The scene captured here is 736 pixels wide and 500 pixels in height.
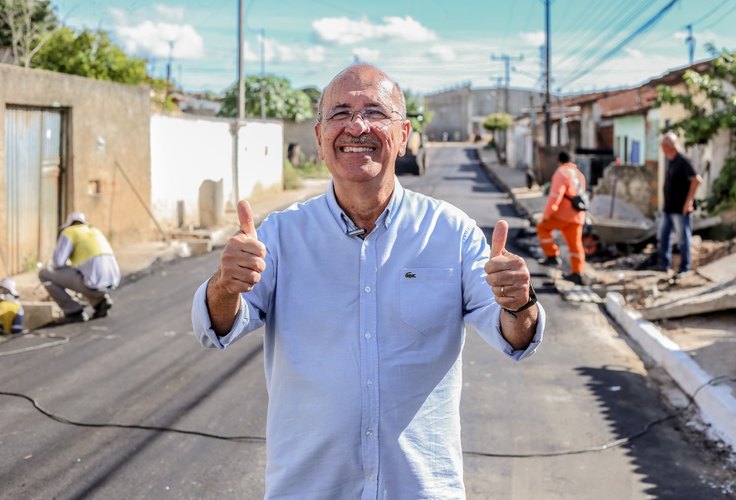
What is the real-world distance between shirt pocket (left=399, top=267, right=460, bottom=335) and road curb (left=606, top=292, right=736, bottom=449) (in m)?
4.05

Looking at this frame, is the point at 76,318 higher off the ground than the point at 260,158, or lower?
lower

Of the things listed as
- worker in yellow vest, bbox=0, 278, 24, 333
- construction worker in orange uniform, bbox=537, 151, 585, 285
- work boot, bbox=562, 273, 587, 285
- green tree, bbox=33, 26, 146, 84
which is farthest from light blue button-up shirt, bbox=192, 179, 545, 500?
green tree, bbox=33, 26, 146, 84

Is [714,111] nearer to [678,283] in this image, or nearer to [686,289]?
[678,283]

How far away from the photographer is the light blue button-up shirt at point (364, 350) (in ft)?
8.39

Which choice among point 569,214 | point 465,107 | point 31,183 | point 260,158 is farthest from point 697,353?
point 465,107

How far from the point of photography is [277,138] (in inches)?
1275

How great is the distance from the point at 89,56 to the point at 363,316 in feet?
74.4

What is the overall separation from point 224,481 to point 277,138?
1084 inches

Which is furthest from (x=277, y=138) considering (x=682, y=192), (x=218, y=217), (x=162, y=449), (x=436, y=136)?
(x=436, y=136)

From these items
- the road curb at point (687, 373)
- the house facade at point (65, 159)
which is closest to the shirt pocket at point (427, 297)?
the road curb at point (687, 373)

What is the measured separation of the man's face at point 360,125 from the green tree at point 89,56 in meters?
21.9

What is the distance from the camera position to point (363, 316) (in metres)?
Result: 2.61

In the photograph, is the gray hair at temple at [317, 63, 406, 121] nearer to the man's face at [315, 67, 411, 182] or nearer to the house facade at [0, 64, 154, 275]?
the man's face at [315, 67, 411, 182]

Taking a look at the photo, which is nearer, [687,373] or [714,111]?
[687,373]
